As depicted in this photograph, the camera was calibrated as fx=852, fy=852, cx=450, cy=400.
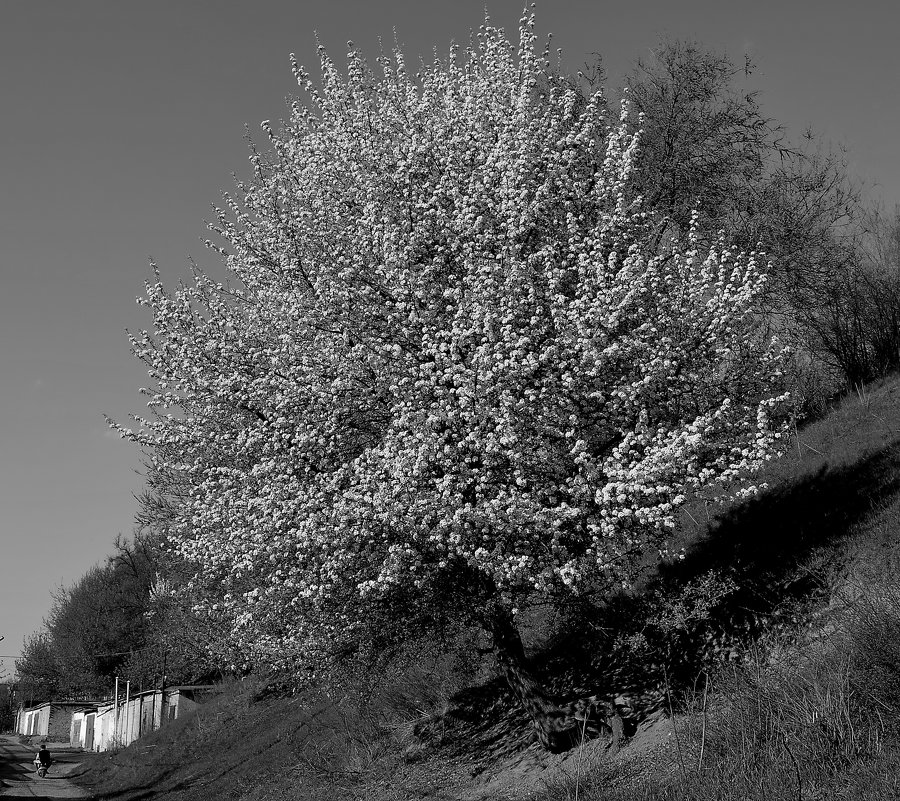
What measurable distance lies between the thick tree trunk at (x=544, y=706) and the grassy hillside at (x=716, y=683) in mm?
415

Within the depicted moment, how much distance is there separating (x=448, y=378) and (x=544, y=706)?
18.3ft

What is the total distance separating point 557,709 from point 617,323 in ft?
20.4

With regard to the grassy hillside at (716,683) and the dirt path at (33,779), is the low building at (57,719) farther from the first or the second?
the grassy hillside at (716,683)

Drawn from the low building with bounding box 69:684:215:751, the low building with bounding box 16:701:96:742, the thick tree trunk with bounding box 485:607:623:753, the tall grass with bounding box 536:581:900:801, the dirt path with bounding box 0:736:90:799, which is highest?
the low building with bounding box 16:701:96:742

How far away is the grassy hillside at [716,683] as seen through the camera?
797cm

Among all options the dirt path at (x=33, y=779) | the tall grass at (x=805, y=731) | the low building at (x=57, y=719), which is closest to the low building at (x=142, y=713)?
the dirt path at (x=33, y=779)

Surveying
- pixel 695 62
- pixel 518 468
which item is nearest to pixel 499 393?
pixel 518 468

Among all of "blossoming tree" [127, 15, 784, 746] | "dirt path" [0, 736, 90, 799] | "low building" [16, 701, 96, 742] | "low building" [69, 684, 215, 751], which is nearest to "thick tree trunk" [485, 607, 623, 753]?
"blossoming tree" [127, 15, 784, 746]

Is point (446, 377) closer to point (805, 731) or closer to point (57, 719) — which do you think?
point (805, 731)

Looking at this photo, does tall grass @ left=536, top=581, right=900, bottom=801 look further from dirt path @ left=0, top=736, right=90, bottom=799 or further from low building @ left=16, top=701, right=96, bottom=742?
low building @ left=16, top=701, right=96, bottom=742

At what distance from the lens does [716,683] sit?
10562mm

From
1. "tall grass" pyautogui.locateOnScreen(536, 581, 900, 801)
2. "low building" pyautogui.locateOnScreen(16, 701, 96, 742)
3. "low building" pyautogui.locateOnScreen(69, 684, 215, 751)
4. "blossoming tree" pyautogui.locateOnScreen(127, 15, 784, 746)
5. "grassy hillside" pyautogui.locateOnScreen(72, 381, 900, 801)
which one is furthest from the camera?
"low building" pyautogui.locateOnScreen(16, 701, 96, 742)

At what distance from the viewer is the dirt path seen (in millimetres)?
30281

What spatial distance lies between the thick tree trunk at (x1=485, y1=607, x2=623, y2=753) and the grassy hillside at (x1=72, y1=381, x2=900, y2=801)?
1.36 ft
